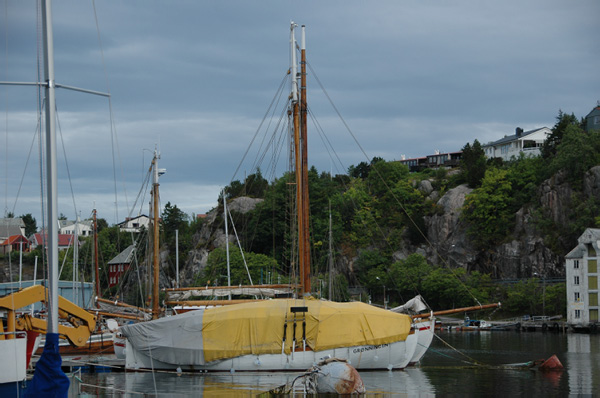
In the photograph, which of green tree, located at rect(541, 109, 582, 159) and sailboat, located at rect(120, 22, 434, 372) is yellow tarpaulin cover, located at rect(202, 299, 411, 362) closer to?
sailboat, located at rect(120, 22, 434, 372)

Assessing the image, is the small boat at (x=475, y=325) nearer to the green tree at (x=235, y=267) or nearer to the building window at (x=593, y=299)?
the building window at (x=593, y=299)

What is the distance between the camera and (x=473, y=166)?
507 ft

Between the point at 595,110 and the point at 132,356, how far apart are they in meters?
145

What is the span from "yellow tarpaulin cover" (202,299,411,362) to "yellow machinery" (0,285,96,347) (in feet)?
26.7

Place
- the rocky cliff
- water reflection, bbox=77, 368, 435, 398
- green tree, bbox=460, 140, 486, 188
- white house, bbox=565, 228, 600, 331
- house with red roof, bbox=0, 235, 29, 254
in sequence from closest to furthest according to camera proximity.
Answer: water reflection, bbox=77, 368, 435, 398
house with red roof, bbox=0, 235, 29, 254
white house, bbox=565, 228, 600, 331
the rocky cliff
green tree, bbox=460, 140, 486, 188

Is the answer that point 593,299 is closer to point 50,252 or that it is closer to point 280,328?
point 280,328

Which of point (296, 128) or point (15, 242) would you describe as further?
point (15, 242)

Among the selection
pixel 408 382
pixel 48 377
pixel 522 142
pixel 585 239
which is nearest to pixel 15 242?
pixel 585 239

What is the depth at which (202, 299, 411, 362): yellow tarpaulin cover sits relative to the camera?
39.6 m

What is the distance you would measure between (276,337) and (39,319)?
13137 mm

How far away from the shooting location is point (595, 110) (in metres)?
164

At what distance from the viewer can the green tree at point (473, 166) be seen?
15388 cm

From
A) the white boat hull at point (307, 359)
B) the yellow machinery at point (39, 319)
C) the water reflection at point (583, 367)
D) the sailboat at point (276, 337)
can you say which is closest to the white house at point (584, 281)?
the water reflection at point (583, 367)

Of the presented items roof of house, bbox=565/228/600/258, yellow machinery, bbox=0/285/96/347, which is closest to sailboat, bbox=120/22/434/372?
yellow machinery, bbox=0/285/96/347
